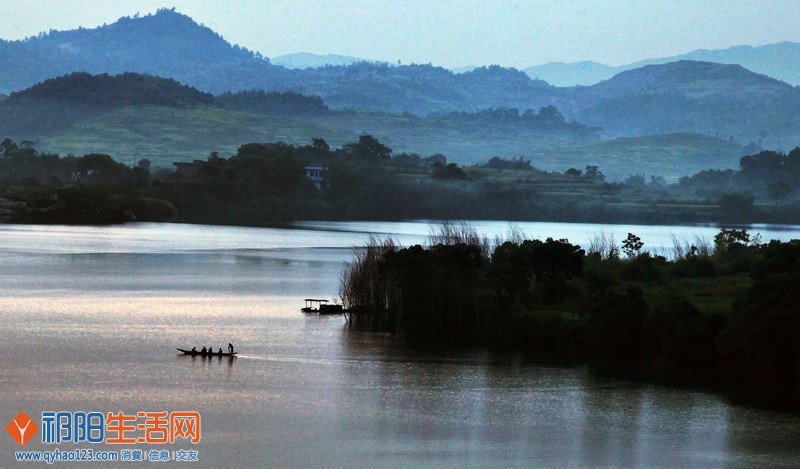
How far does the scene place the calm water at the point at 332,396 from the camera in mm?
20719

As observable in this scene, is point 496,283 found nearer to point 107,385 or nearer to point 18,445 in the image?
point 107,385

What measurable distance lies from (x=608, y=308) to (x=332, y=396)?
26.9 feet

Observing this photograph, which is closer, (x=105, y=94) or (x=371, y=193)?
(x=371, y=193)

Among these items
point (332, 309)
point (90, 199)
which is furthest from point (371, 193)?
point (332, 309)

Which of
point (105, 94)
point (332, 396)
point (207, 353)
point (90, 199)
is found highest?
point (105, 94)

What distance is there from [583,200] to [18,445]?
335 ft

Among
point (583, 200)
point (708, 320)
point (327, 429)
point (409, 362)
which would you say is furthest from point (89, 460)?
point (583, 200)

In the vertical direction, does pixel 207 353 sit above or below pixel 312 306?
below

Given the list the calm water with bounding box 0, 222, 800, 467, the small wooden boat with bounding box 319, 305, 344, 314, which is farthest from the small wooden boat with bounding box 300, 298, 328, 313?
the calm water with bounding box 0, 222, 800, 467

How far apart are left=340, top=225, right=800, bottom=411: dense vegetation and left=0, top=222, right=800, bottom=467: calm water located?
1513mm

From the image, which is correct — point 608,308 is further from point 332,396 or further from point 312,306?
point 312,306

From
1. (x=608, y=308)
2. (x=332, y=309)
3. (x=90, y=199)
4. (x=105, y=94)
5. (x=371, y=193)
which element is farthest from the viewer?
(x=105, y=94)

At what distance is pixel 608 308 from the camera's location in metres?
29.9

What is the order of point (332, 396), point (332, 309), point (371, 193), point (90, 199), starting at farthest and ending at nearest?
point (371, 193)
point (90, 199)
point (332, 309)
point (332, 396)
